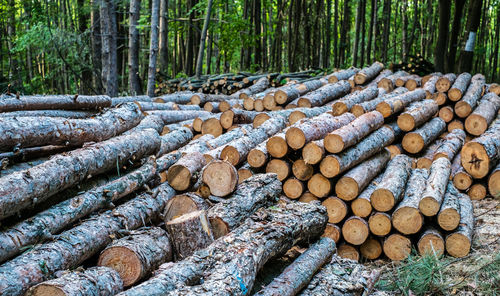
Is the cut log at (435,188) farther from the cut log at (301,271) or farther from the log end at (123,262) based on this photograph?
the log end at (123,262)

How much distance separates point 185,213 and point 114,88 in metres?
7.28

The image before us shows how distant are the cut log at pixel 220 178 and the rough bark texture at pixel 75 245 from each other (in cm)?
48

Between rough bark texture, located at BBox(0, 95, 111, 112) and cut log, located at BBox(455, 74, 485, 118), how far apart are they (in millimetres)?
6127

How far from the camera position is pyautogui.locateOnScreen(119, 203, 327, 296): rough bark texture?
2.69m

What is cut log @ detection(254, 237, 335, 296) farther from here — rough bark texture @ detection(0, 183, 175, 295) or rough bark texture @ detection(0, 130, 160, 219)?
rough bark texture @ detection(0, 130, 160, 219)

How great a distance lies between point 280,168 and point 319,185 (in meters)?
0.54

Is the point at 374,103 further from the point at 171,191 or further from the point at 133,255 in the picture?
the point at 133,255

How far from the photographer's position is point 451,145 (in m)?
6.72

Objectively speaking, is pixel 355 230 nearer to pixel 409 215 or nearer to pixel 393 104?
pixel 409 215

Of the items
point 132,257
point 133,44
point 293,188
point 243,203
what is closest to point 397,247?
point 293,188

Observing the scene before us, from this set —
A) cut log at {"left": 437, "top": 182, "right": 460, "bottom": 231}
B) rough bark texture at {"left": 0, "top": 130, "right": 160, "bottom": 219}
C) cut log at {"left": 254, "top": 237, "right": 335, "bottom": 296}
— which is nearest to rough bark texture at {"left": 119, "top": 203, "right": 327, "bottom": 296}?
cut log at {"left": 254, "top": 237, "right": 335, "bottom": 296}

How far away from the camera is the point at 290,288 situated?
10.5 ft

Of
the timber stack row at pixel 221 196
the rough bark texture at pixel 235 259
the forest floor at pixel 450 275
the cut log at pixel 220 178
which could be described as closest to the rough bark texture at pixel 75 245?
the timber stack row at pixel 221 196

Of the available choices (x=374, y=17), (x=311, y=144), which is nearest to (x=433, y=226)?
(x=311, y=144)
